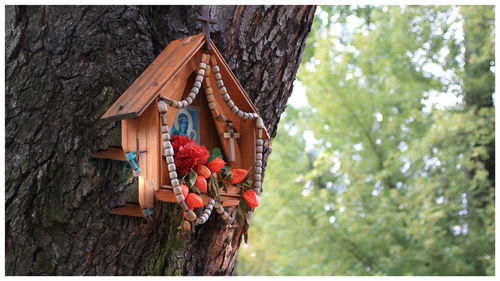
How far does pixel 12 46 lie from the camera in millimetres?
2289

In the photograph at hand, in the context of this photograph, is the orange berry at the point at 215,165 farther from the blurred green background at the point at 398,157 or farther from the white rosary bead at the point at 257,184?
the blurred green background at the point at 398,157

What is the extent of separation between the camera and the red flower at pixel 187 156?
1.94m

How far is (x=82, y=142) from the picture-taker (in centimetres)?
216

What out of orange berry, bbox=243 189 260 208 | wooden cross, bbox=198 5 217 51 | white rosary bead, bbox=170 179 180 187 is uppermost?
wooden cross, bbox=198 5 217 51

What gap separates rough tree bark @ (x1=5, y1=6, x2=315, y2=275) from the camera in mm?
2133

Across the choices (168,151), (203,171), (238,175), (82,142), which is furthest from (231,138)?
(82,142)

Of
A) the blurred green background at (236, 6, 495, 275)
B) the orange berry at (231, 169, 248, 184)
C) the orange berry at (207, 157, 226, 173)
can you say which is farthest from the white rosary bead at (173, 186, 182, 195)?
the blurred green background at (236, 6, 495, 275)

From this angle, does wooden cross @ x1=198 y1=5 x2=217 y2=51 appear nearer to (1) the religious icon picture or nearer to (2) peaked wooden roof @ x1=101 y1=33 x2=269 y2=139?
(2) peaked wooden roof @ x1=101 y1=33 x2=269 y2=139

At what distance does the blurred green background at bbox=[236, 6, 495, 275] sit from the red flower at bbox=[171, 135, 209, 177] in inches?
166

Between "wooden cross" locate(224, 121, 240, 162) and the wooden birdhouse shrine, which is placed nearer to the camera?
the wooden birdhouse shrine

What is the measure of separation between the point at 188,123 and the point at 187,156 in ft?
0.65

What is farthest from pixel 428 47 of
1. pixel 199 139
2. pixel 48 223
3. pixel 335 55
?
pixel 48 223

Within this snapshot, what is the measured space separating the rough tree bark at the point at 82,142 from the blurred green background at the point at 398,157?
399 cm

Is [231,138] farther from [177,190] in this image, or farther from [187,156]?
[177,190]
